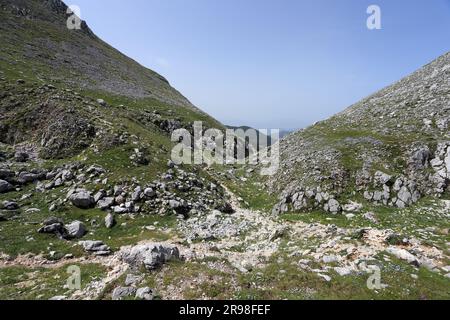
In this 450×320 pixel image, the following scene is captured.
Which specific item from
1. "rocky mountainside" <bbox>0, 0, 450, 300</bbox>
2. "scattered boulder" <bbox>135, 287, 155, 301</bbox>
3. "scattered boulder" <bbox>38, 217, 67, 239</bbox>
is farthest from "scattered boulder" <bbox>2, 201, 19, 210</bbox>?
"scattered boulder" <bbox>135, 287, 155, 301</bbox>

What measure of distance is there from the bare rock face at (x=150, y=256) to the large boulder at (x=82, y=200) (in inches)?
416

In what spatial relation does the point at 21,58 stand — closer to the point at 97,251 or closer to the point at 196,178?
the point at 196,178

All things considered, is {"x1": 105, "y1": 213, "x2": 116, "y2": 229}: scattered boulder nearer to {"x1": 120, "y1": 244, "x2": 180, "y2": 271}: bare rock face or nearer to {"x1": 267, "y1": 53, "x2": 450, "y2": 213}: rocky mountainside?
{"x1": 120, "y1": 244, "x2": 180, "y2": 271}: bare rock face

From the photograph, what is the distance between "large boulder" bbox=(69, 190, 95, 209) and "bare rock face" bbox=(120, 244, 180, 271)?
1056cm

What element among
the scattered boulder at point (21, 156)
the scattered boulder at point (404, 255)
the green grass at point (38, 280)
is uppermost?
the scattered boulder at point (21, 156)

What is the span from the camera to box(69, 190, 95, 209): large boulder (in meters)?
25.9

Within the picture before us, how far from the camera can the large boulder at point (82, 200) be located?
25.9 meters

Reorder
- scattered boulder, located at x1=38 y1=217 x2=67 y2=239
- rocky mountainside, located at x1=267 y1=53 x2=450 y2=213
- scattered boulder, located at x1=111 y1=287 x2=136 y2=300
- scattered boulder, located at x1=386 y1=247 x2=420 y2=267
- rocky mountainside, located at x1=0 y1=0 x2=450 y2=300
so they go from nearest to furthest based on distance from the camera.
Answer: scattered boulder, located at x1=111 y1=287 x2=136 y2=300
rocky mountainside, located at x1=0 y1=0 x2=450 y2=300
scattered boulder, located at x1=386 y1=247 x2=420 y2=267
scattered boulder, located at x1=38 y1=217 x2=67 y2=239
rocky mountainside, located at x1=267 y1=53 x2=450 y2=213

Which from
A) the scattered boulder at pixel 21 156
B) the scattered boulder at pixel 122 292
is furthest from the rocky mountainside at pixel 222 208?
the scattered boulder at pixel 21 156

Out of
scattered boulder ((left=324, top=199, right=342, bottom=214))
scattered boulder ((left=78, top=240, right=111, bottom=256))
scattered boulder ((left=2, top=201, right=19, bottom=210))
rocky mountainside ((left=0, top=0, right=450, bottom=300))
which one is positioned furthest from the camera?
scattered boulder ((left=324, top=199, right=342, bottom=214))

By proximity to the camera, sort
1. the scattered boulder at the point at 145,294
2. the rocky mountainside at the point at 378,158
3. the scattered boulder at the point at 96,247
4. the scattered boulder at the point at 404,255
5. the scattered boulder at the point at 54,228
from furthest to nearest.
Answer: the rocky mountainside at the point at 378,158, the scattered boulder at the point at 54,228, the scattered boulder at the point at 96,247, the scattered boulder at the point at 404,255, the scattered boulder at the point at 145,294

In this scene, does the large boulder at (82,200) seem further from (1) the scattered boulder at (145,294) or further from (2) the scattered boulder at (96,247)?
(1) the scattered boulder at (145,294)
